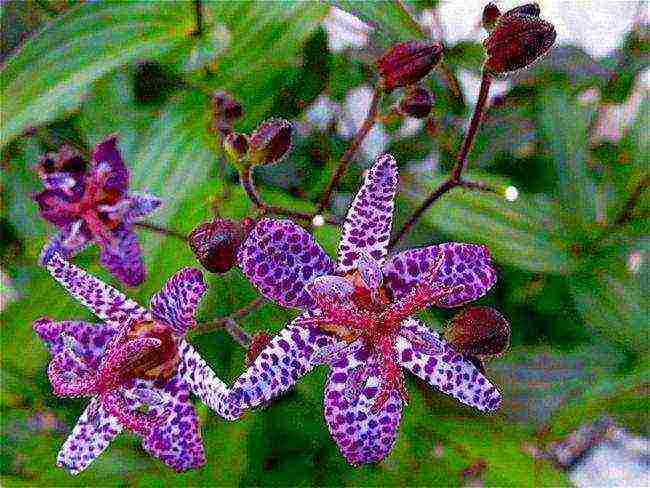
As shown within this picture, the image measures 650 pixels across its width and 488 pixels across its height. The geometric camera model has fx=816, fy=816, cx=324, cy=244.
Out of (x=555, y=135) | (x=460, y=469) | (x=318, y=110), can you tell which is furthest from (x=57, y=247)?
(x=318, y=110)

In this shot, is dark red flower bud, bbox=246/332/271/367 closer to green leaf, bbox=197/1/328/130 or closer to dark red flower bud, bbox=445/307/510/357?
dark red flower bud, bbox=445/307/510/357

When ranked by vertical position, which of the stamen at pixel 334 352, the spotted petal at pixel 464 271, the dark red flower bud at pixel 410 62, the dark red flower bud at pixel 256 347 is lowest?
the dark red flower bud at pixel 256 347

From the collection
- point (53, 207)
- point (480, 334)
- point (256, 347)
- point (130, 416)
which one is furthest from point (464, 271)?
point (53, 207)

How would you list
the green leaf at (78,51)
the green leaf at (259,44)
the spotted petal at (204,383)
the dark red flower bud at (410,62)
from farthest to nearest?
the green leaf at (259,44) < the green leaf at (78,51) < the dark red flower bud at (410,62) < the spotted petal at (204,383)

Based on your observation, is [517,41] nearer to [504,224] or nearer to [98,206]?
[504,224]

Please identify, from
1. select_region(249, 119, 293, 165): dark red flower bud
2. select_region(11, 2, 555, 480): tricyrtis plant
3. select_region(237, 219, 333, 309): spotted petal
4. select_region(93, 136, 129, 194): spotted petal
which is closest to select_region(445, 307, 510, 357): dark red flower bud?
select_region(11, 2, 555, 480): tricyrtis plant

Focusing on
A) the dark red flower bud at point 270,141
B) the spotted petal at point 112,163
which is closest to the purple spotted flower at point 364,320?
the dark red flower bud at point 270,141

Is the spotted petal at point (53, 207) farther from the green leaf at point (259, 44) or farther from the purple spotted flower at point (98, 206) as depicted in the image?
the green leaf at point (259, 44)

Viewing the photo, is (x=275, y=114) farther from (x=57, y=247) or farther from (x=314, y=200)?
(x=57, y=247)
